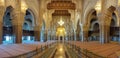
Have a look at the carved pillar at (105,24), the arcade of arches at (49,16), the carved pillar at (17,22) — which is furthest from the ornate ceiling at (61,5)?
the carved pillar at (105,24)

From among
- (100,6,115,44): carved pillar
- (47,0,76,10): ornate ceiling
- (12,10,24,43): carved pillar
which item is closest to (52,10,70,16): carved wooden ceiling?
(47,0,76,10): ornate ceiling

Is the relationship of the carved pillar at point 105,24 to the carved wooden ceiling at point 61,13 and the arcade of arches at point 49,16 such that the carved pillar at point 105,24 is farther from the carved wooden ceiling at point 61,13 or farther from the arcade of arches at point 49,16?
the carved wooden ceiling at point 61,13

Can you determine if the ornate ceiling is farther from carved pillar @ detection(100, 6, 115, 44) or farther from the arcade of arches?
carved pillar @ detection(100, 6, 115, 44)

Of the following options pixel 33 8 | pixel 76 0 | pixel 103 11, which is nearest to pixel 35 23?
pixel 33 8

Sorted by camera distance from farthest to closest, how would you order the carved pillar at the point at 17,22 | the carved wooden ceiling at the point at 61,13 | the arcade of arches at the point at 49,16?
1. the carved wooden ceiling at the point at 61,13
2. the carved pillar at the point at 17,22
3. the arcade of arches at the point at 49,16

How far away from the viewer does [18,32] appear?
20906mm

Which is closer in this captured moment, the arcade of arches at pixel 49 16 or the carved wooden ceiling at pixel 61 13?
the arcade of arches at pixel 49 16

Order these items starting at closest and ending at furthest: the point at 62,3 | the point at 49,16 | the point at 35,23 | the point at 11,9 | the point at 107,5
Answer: the point at 107,5 < the point at 11,9 < the point at 35,23 < the point at 62,3 < the point at 49,16

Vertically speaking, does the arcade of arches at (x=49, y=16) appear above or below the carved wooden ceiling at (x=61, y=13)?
below

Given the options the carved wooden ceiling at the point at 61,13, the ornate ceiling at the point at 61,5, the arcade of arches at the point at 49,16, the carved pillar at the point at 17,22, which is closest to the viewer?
the arcade of arches at the point at 49,16

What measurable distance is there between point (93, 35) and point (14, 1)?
688 inches

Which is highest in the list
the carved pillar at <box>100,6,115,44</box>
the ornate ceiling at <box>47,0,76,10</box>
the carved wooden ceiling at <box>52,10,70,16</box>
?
the ornate ceiling at <box>47,0,76,10</box>

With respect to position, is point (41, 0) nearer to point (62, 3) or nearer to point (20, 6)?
point (62, 3)

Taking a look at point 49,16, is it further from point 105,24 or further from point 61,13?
point 105,24
